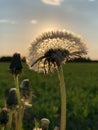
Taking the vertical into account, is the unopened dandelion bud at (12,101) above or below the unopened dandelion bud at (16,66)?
below

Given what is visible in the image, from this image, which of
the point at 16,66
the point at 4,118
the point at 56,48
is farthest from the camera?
the point at 4,118

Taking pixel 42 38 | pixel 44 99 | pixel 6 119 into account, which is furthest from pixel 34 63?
pixel 44 99

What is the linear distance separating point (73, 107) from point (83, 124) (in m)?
1.80

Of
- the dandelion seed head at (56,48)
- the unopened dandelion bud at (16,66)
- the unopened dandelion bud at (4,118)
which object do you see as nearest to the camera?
the dandelion seed head at (56,48)

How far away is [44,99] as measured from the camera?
12367 millimetres

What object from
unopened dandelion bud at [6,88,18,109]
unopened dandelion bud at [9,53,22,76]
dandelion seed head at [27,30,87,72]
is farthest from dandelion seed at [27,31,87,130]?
unopened dandelion bud at [6,88,18,109]

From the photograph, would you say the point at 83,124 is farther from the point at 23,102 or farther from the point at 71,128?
the point at 23,102

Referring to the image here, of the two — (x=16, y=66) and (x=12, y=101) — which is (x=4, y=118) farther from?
(x=16, y=66)

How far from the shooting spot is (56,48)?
116 inches

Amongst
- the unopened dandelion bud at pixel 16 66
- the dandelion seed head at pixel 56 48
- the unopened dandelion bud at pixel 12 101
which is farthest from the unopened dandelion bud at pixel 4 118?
the dandelion seed head at pixel 56 48

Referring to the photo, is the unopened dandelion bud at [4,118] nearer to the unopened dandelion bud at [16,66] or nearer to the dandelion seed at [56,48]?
the unopened dandelion bud at [16,66]

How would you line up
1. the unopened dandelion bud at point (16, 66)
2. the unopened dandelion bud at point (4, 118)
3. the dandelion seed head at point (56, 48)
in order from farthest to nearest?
the unopened dandelion bud at point (4, 118) < the unopened dandelion bud at point (16, 66) < the dandelion seed head at point (56, 48)

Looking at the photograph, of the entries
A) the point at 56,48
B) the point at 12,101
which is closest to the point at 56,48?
the point at 56,48

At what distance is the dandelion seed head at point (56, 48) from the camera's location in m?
2.92
